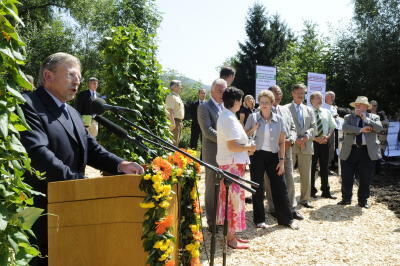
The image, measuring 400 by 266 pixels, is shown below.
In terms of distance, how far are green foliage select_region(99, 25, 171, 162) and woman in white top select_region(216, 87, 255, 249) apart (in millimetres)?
793

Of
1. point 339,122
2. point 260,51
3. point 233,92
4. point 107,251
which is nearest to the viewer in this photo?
point 107,251

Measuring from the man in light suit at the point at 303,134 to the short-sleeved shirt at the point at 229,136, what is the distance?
9.32 ft

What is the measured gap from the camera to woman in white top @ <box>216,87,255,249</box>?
5.54 metres

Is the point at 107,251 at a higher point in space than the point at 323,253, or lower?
higher

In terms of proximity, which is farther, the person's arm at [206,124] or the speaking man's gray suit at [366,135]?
the speaking man's gray suit at [366,135]

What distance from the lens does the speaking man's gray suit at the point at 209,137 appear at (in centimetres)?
629

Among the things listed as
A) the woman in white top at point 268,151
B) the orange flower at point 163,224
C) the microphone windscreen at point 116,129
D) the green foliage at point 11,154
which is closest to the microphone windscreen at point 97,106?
the microphone windscreen at point 116,129

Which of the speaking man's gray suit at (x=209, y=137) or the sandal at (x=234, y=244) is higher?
the speaking man's gray suit at (x=209, y=137)

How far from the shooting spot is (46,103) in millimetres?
3238

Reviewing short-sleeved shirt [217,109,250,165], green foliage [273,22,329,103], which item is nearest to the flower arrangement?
short-sleeved shirt [217,109,250,165]

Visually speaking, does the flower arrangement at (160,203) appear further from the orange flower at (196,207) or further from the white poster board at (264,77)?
the white poster board at (264,77)

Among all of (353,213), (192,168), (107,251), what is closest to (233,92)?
(192,168)

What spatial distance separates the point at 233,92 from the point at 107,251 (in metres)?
3.38

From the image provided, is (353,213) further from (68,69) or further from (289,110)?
(68,69)
